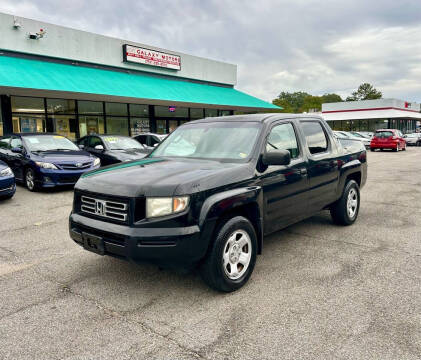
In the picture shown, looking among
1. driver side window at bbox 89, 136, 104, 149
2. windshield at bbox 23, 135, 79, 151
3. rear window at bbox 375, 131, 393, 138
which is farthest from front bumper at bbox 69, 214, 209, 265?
rear window at bbox 375, 131, 393, 138

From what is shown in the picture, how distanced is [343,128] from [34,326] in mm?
56540

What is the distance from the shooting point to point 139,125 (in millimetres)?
23219

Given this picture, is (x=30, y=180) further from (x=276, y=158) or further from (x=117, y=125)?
(x=117, y=125)

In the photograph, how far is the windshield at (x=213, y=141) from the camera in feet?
14.0

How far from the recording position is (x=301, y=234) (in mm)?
5730

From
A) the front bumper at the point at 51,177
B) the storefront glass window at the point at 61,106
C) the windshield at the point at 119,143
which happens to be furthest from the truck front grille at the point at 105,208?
the storefront glass window at the point at 61,106

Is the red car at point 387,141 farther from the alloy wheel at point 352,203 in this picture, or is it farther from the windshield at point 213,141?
the windshield at point 213,141

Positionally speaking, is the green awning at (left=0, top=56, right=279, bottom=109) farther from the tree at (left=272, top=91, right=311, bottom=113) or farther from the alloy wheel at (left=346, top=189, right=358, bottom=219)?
the tree at (left=272, top=91, right=311, bottom=113)

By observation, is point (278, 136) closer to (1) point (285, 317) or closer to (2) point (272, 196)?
(2) point (272, 196)

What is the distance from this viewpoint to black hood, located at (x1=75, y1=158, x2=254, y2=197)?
3.32m

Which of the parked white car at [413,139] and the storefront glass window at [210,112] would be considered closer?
the storefront glass window at [210,112]

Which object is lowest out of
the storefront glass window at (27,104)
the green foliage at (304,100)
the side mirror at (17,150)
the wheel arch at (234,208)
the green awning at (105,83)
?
the wheel arch at (234,208)

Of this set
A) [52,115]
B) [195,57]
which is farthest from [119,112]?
[195,57]

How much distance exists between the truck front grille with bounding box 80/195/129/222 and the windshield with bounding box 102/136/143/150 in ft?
27.7
